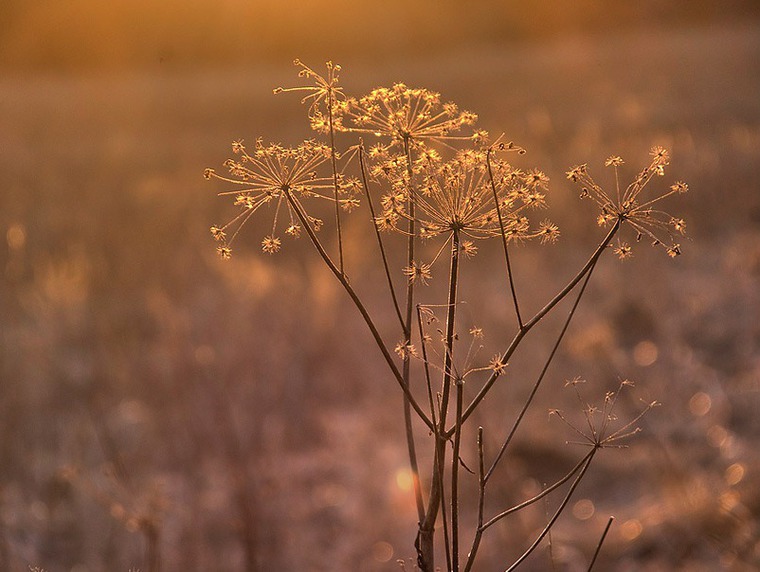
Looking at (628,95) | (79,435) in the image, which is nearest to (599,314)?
(79,435)

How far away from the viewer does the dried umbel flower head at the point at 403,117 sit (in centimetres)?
127

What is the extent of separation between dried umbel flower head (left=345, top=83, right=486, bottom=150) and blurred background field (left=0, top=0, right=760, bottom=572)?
0.89 m

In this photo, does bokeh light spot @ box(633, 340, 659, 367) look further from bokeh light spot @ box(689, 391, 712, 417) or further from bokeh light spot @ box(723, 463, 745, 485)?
bokeh light spot @ box(723, 463, 745, 485)

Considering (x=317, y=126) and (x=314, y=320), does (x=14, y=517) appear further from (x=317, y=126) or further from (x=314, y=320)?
(x=317, y=126)

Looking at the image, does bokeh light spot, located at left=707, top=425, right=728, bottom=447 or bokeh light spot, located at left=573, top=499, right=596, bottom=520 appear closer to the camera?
bokeh light spot, located at left=573, top=499, right=596, bottom=520

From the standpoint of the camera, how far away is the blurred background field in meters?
4.11

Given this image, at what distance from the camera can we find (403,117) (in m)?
1.33

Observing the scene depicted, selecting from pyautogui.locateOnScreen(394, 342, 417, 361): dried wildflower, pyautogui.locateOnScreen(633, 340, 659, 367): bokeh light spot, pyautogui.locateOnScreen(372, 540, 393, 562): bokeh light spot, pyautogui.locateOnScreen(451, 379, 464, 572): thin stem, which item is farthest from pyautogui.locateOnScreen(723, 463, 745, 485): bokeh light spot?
pyautogui.locateOnScreen(394, 342, 417, 361): dried wildflower

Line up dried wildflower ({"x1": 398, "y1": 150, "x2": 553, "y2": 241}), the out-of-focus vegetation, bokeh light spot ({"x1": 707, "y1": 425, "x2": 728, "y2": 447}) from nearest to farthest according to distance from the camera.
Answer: dried wildflower ({"x1": 398, "y1": 150, "x2": 553, "y2": 241}) < bokeh light spot ({"x1": 707, "y1": 425, "x2": 728, "y2": 447}) < the out-of-focus vegetation

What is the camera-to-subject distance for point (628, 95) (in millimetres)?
9469

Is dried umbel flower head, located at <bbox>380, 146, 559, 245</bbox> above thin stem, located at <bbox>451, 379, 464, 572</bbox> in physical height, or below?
above

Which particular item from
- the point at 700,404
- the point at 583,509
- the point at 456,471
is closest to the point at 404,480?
the point at 583,509

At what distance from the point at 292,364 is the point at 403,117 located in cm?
416

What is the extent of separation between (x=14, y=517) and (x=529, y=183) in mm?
3957
